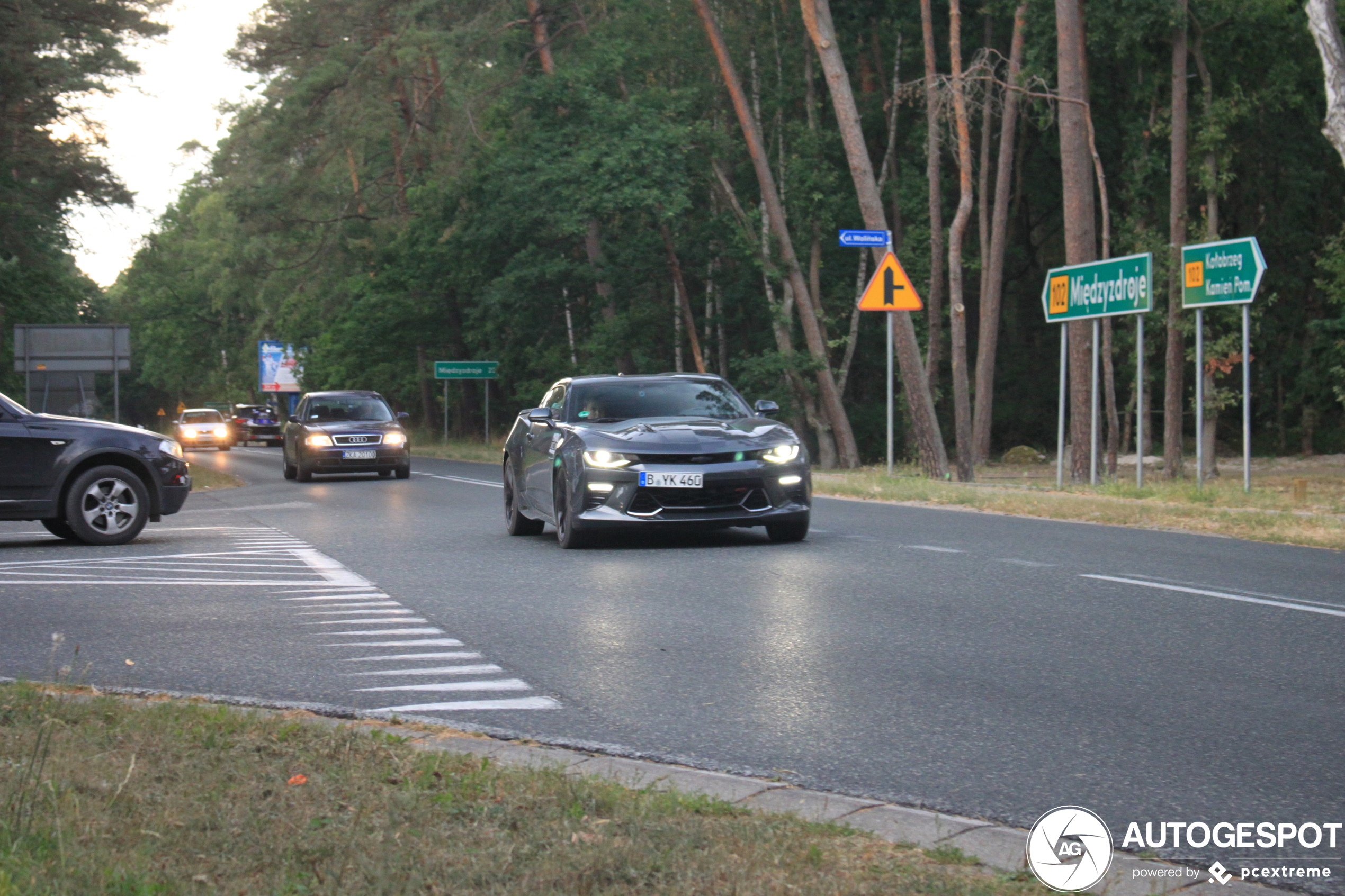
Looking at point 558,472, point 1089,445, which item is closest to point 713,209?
point 1089,445

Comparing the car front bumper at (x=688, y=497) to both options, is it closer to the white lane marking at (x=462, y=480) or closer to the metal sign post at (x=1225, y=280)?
the metal sign post at (x=1225, y=280)

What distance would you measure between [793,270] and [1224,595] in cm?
2840

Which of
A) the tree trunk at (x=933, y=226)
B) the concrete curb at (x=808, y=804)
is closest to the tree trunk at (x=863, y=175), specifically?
the tree trunk at (x=933, y=226)

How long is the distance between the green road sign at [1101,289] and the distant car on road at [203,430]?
4238cm

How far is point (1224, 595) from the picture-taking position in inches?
383

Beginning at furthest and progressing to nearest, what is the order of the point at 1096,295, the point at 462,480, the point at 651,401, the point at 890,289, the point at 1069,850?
the point at 462,480, the point at 1096,295, the point at 890,289, the point at 651,401, the point at 1069,850

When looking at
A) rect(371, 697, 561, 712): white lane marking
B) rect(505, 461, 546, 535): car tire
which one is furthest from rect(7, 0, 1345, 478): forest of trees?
rect(371, 697, 561, 712): white lane marking

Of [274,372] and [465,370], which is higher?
[274,372]

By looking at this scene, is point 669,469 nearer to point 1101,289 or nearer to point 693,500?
point 693,500

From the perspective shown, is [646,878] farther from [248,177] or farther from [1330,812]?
[248,177]

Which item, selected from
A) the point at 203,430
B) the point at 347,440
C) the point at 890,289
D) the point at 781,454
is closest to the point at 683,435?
the point at 781,454

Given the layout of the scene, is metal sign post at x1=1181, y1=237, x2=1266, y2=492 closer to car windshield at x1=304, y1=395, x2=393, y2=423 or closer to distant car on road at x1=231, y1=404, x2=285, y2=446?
car windshield at x1=304, y1=395, x2=393, y2=423

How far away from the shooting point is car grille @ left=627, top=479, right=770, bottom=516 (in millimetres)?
12594

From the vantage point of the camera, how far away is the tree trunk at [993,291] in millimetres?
40000
